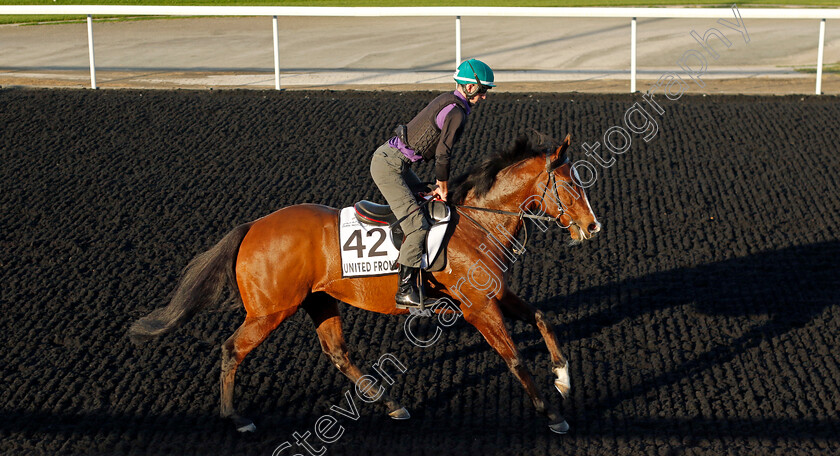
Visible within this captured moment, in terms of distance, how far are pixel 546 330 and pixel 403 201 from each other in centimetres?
109

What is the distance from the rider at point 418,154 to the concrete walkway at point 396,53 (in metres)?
6.89

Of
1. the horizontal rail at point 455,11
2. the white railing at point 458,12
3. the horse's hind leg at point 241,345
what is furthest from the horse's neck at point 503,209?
the horizontal rail at point 455,11

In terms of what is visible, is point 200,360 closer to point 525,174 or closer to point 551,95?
point 525,174

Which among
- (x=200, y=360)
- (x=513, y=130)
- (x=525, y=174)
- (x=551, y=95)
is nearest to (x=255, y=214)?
(x=200, y=360)

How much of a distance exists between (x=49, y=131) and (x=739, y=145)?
24.3 ft

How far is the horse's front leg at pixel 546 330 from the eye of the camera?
4812 mm

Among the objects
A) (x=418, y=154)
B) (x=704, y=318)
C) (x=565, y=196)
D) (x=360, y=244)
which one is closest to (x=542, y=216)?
(x=565, y=196)

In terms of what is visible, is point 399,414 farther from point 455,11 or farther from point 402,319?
point 455,11

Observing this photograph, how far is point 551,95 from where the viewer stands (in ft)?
35.0

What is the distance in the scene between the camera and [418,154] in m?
4.71

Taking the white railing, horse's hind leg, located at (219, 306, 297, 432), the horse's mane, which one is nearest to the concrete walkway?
the white railing

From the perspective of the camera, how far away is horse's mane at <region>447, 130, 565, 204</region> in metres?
4.77

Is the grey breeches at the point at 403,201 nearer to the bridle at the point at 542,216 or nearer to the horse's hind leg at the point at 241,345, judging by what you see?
the bridle at the point at 542,216

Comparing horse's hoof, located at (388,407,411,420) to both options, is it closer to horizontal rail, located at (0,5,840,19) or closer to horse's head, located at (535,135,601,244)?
horse's head, located at (535,135,601,244)
